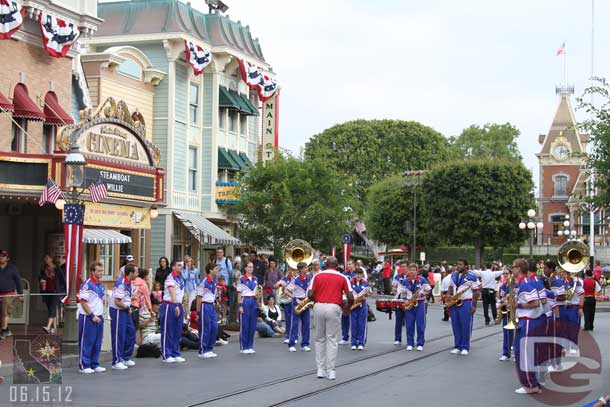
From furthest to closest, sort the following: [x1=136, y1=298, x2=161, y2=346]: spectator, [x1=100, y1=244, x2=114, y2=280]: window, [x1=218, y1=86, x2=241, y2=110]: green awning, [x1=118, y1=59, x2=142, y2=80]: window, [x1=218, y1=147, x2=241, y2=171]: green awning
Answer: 1. [x1=218, y1=147, x2=241, y2=171]: green awning
2. [x1=218, y1=86, x2=241, y2=110]: green awning
3. [x1=118, y1=59, x2=142, y2=80]: window
4. [x1=100, y1=244, x2=114, y2=280]: window
5. [x1=136, y1=298, x2=161, y2=346]: spectator

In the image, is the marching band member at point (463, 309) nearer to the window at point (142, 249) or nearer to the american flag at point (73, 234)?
the american flag at point (73, 234)

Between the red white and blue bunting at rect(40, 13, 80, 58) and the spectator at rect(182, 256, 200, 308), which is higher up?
the red white and blue bunting at rect(40, 13, 80, 58)

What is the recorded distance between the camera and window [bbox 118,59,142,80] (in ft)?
113

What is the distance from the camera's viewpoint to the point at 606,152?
2030cm

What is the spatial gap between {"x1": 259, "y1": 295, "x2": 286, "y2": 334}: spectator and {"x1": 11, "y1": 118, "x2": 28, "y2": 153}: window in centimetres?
764

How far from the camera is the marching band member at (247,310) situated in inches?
750

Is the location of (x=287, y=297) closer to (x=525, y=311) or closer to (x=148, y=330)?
(x=148, y=330)

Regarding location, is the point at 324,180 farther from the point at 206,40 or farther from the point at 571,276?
the point at 571,276

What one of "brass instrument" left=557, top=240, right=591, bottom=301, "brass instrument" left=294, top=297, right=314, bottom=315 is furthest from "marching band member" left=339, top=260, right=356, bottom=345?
"brass instrument" left=557, top=240, right=591, bottom=301

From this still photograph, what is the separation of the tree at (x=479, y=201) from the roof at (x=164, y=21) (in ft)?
80.6

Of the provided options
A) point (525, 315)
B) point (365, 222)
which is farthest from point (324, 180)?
point (365, 222)

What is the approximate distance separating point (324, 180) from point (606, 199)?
18052mm

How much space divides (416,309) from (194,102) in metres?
21.7

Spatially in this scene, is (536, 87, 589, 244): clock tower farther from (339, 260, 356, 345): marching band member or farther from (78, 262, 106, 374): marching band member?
(78, 262, 106, 374): marching band member
